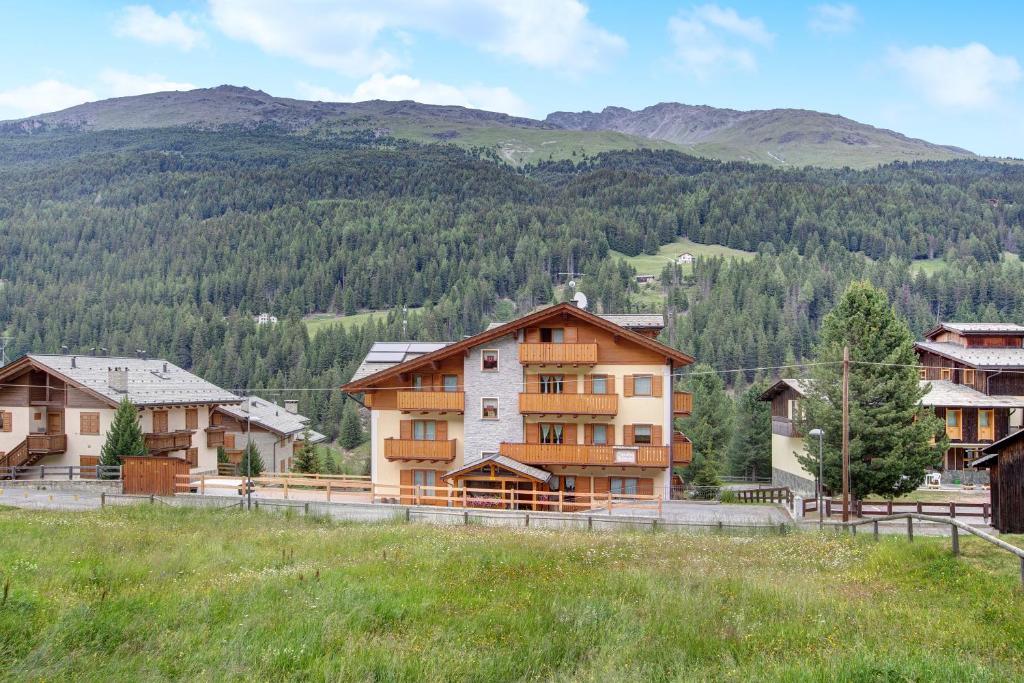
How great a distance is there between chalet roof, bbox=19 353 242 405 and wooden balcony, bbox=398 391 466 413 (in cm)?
1932

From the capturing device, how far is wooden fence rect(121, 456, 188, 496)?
41406 millimetres

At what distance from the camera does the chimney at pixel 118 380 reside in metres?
53.9

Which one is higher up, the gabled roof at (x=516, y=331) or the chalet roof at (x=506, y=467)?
the gabled roof at (x=516, y=331)

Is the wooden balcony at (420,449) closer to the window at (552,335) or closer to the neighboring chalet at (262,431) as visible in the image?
the window at (552,335)

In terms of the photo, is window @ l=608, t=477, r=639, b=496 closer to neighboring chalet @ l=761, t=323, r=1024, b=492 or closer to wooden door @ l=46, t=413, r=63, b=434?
neighboring chalet @ l=761, t=323, r=1024, b=492

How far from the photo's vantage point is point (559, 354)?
4419cm

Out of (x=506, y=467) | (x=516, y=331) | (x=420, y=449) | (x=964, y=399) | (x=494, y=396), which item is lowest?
(x=506, y=467)

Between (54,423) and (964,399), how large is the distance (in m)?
61.2

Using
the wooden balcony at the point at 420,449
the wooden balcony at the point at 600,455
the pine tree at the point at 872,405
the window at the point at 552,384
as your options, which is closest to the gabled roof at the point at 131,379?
the wooden balcony at the point at 420,449

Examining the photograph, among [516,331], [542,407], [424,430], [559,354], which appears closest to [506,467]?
[542,407]

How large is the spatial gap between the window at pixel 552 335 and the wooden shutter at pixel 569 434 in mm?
4558

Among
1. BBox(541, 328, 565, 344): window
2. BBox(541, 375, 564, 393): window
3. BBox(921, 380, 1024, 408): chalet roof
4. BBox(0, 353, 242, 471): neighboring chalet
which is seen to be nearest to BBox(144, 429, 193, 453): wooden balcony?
BBox(0, 353, 242, 471): neighboring chalet

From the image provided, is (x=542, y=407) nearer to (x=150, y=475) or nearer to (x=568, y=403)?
(x=568, y=403)

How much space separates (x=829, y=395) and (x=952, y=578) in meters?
29.3
